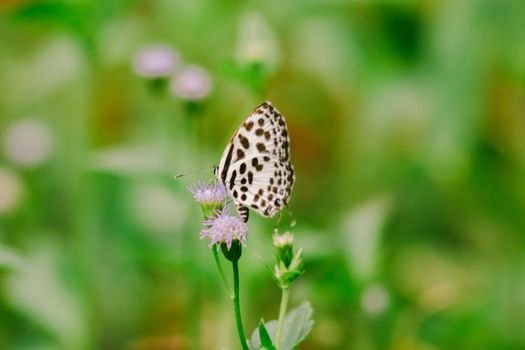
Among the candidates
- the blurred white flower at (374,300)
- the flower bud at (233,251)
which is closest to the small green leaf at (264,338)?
the flower bud at (233,251)

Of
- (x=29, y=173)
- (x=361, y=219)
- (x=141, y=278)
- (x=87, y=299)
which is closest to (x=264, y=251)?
(x=361, y=219)

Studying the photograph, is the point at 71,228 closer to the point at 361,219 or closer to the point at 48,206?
the point at 48,206

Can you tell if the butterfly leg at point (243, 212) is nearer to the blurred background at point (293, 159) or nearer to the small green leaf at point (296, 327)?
the small green leaf at point (296, 327)

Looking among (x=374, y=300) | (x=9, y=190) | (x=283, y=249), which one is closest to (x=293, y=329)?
(x=283, y=249)

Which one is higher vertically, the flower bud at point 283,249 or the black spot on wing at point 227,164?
the black spot on wing at point 227,164

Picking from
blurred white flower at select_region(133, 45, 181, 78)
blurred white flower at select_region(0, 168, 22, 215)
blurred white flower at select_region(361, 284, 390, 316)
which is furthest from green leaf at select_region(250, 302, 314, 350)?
blurred white flower at select_region(0, 168, 22, 215)

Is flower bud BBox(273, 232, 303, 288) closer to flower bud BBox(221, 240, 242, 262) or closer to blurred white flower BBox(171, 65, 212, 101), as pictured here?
flower bud BBox(221, 240, 242, 262)

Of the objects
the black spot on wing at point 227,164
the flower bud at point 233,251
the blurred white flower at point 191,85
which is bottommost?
the flower bud at point 233,251
